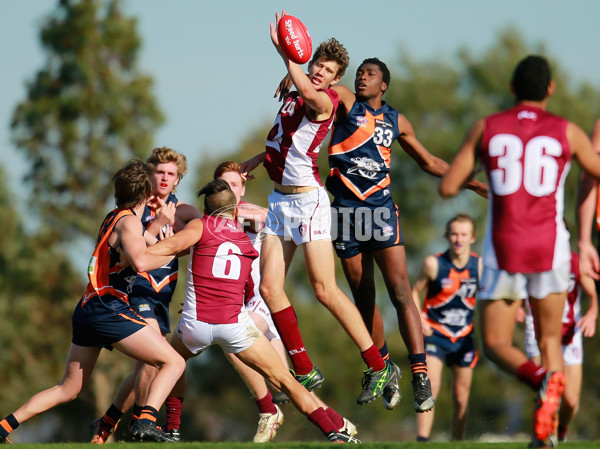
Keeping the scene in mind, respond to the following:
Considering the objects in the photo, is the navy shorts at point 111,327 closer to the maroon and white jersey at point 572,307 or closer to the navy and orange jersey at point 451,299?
the navy and orange jersey at point 451,299

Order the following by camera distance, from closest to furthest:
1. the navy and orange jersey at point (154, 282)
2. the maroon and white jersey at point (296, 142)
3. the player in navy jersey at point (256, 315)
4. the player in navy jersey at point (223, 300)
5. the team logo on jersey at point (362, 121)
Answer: the player in navy jersey at point (223, 300) < the maroon and white jersey at point (296, 142) < the team logo on jersey at point (362, 121) < the navy and orange jersey at point (154, 282) < the player in navy jersey at point (256, 315)

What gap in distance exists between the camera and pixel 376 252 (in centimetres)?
816

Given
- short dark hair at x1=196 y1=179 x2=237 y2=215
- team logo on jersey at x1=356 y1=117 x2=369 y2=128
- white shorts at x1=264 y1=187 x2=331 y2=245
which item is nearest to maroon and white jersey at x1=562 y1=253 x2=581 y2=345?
team logo on jersey at x1=356 y1=117 x2=369 y2=128

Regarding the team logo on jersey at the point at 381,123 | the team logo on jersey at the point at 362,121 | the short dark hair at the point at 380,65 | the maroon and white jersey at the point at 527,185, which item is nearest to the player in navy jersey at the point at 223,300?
the team logo on jersey at the point at 362,121

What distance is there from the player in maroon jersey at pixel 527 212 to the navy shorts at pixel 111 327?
2998mm

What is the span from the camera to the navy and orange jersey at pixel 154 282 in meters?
8.43

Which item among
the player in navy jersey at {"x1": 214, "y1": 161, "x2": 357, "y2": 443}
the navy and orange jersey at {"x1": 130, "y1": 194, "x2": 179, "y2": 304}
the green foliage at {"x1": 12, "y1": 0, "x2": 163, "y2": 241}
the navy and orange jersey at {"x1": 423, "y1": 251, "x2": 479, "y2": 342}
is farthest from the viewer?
the green foliage at {"x1": 12, "y1": 0, "x2": 163, "y2": 241}

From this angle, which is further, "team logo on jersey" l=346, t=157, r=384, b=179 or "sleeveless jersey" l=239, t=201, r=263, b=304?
"sleeveless jersey" l=239, t=201, r=263, b=304

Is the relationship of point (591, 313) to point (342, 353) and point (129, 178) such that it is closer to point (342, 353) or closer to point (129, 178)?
point (129, 178)

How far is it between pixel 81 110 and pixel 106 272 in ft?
88.8

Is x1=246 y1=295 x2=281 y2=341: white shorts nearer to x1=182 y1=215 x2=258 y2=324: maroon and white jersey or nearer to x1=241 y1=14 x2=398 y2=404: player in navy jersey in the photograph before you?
x1=241 y1=14 x2=398 y2=404: player in navy jersey

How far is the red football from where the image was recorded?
728 cm

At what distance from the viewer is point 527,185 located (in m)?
5.61

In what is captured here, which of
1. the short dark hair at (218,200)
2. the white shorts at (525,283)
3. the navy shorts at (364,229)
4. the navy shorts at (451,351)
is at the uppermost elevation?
the short dark hair at (218,200)
